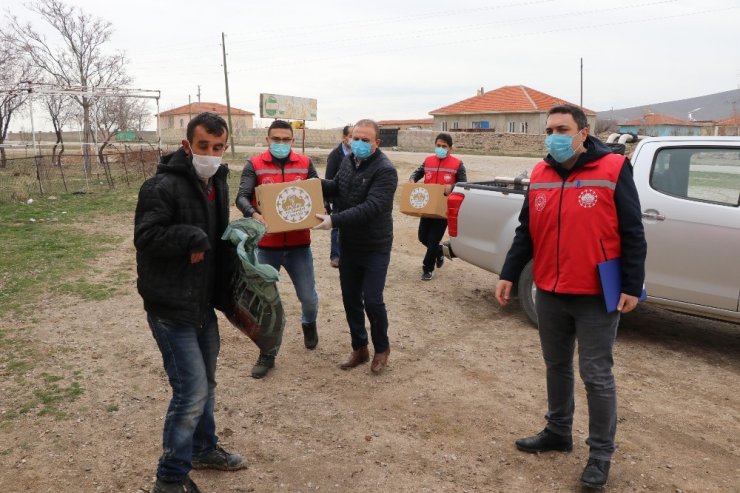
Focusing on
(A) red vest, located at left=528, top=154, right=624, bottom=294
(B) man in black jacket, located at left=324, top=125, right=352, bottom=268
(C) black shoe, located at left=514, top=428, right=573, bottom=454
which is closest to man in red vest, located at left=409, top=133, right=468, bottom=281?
(B) man in black jacket, located at left=324, top=125, right=352, bottom=268

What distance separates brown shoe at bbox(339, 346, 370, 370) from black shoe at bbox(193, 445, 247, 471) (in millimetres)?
1517

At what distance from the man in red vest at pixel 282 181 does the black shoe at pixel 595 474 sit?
2.36 metres

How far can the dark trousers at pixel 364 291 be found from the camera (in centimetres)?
432

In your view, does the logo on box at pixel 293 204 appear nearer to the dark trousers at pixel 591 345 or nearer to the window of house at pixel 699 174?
the dark trousers at pixel 591 345

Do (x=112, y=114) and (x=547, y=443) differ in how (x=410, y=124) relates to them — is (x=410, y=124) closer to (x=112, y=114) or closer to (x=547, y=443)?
(x=112, y=114)

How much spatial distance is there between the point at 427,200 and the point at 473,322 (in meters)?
1.78

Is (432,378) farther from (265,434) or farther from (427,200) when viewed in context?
(427,200)

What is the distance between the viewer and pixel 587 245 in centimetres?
290

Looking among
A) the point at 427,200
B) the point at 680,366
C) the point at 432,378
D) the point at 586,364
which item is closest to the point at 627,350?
the point at 680,366

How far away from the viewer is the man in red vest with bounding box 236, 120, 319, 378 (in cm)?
461

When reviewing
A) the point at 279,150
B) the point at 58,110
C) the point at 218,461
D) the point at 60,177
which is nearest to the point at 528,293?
the point at 279,150

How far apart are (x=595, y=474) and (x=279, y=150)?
3.10 meters

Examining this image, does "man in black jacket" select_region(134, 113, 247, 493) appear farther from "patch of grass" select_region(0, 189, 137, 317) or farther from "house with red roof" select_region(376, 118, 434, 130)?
"house with red roof" select_region(376, 118, 434, 130)

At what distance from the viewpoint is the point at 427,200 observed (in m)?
7.02
